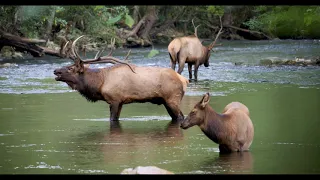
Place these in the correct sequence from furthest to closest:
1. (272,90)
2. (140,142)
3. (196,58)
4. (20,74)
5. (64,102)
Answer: (20,74), (196,58), (272,90), (64,102), (140,142)

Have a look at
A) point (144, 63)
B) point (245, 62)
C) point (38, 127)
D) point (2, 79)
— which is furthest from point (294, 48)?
point (38, 127)

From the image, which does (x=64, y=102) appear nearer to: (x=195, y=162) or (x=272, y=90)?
(x=272, y=90)

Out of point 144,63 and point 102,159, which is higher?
point 102,159

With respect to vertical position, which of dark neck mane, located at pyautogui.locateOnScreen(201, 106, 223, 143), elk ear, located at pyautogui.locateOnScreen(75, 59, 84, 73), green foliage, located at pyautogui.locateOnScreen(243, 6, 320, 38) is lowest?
green foliage, located at pyautogui.locateOnScreen(243, 6, 320, 38)

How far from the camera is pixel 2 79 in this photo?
23203 millimetres

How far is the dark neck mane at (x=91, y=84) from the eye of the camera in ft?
43.0

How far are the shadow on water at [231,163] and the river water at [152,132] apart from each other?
11mm

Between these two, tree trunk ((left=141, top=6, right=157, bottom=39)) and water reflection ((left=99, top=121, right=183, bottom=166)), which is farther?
tree trunk ((left=141, top=6, right=157, bottom=39))

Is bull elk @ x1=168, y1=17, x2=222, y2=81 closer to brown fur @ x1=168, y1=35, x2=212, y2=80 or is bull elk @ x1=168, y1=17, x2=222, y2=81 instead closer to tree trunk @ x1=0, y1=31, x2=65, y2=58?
brown fur @ x1=168, y1=35, x2=212, y2=80

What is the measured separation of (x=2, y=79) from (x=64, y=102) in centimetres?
697

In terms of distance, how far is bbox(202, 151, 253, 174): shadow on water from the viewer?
838cm

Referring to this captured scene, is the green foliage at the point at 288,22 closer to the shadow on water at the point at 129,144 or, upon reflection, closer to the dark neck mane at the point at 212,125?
the shadow on water at the point at 129,144

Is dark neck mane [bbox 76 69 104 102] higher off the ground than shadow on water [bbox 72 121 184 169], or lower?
higher

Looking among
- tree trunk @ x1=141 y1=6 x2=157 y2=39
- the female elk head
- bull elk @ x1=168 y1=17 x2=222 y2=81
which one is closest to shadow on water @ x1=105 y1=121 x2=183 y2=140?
the female elk head
